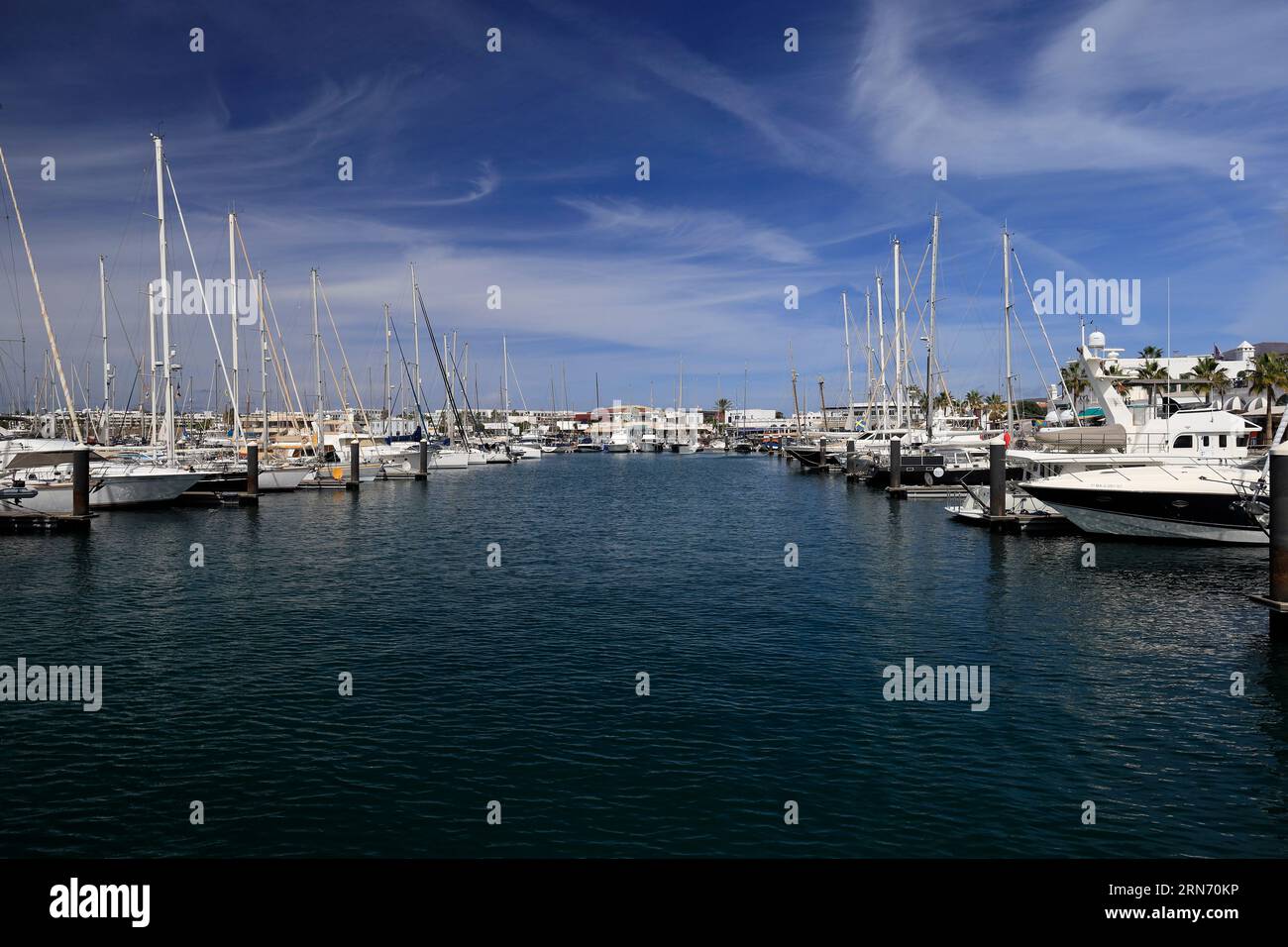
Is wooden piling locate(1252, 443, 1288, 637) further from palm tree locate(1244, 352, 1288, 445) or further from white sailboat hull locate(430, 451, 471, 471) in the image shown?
white sailboat hull locate(430, 451, 471, 471)

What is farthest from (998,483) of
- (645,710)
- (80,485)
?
(80,485)

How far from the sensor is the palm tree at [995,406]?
164 metres

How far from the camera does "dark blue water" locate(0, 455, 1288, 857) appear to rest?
12.8 metres

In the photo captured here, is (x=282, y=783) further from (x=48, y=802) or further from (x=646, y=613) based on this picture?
(x=646, y=613)

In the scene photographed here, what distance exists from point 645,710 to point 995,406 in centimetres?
17941

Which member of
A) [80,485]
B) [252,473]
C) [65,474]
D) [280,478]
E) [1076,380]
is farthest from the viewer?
[1076,380]

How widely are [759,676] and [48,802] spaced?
44.5 feet

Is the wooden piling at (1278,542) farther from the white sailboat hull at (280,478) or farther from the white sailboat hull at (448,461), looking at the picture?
the white sailboat hull at (448,461)

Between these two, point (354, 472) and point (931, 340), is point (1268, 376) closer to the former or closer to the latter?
point (931, 340)

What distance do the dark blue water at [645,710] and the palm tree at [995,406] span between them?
135 metres

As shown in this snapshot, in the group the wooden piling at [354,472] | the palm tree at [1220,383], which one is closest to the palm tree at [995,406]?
the palm tree at [1220,383]

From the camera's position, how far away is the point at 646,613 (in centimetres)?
2736

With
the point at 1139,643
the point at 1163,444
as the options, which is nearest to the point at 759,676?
the point at 1139,643

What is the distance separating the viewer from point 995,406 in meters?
181
